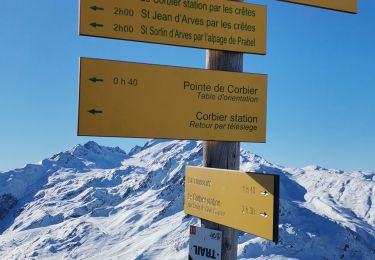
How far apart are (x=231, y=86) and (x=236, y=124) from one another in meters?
0.41

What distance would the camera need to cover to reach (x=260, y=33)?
18.6ft

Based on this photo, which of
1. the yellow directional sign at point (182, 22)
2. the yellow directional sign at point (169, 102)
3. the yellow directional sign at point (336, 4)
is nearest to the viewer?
the yellow directional sign at point (169, 102)

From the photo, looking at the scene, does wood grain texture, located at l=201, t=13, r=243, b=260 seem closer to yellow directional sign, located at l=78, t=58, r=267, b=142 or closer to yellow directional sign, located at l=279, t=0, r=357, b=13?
yellow directional sign, located at l=78, t=58, r=267, b=142

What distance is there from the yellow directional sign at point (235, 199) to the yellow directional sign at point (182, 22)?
1.46m

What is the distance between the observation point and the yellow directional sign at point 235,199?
4.60m

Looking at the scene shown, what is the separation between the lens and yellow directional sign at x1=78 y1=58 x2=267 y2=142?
487cm

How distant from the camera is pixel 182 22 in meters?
5.37

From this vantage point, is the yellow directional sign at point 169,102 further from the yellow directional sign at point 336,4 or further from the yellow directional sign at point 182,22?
the yellow directional sign at point 336,4

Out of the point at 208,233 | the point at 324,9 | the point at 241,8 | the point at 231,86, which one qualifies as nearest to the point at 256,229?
the point at 208,233

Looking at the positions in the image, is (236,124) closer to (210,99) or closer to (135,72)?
(210,99)

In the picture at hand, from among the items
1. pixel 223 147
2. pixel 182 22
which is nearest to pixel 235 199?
pixel 223 147

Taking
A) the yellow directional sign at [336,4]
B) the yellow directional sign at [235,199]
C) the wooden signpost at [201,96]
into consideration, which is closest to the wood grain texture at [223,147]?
the wooden signpost at [201,96]

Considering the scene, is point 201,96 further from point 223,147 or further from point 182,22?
point 182,22

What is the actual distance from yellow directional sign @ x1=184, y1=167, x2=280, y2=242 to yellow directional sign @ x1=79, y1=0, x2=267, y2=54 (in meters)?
1.46
